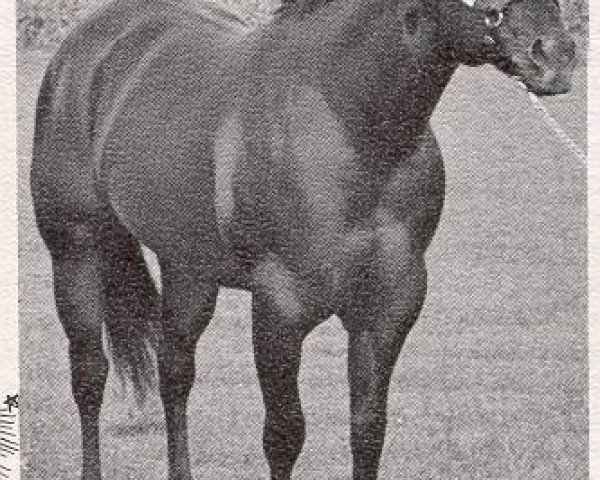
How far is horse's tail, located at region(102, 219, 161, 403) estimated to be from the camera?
1.73 m

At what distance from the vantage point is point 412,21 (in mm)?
1343

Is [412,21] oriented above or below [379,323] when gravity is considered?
above

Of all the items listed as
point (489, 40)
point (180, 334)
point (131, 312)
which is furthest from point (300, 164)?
point (131, 312)

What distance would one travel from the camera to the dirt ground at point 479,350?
5.25ft

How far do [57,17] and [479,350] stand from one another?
0.70 m

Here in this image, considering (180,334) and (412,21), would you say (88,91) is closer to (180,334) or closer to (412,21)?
(180,334)

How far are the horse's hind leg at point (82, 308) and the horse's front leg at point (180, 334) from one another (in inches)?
4.0

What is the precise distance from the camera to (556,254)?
1654 mm

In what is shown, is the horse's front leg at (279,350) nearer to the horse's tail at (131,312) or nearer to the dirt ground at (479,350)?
the dirt ground at (479,350)

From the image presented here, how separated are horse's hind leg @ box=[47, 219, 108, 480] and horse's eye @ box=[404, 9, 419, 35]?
0.58 meters

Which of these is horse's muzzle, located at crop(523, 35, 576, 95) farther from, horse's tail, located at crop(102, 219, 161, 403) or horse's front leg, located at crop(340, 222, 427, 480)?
horse's tail, located at crop(102, 219, 161, 403)

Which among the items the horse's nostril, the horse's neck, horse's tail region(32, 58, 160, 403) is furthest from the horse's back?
the horse's nostril

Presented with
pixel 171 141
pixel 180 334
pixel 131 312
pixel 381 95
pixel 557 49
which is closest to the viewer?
pixel 557 49

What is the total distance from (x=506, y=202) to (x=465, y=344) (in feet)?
0.60
